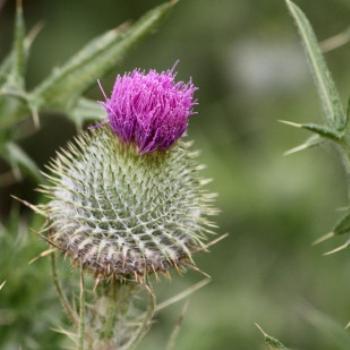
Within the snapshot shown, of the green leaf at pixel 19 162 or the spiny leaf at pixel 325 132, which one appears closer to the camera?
the spiny leaf at pixel 325 132

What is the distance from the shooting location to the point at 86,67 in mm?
4199

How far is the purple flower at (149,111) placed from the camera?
3.53m

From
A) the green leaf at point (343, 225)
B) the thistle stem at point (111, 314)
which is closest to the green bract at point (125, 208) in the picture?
the thistle stem at point (111, 314)

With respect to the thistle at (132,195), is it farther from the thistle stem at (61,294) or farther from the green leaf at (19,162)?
Result: the green leaf at (19,162)

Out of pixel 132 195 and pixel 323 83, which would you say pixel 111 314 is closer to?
pixel 132 195

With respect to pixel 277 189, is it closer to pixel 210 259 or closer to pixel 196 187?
pixel 210 259

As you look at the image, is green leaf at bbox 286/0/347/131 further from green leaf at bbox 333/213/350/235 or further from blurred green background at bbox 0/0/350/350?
blurred green background at bbox 0/0/350/350

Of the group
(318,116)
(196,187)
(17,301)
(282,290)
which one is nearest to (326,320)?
(196,187)

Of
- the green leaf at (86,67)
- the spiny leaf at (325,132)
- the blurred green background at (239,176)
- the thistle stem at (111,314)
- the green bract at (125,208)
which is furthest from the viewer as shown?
the blurred green background at (239,176)

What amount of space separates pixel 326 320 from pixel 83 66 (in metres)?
1.61

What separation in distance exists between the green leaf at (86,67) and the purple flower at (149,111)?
1.72ft

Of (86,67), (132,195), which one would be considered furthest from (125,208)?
(86,67)

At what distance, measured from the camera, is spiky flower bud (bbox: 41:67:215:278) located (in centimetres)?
349

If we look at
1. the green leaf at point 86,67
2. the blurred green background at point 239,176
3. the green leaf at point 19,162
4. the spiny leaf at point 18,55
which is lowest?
the blurred green background at point 239,176
